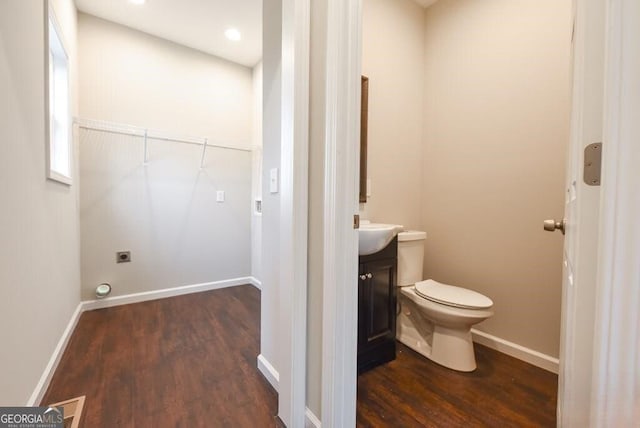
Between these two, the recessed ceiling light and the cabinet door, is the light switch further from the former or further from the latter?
the recessed ceiling light

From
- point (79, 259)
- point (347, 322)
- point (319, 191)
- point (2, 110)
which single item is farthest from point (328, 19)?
point (79, 259)

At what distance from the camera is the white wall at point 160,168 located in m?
2.39

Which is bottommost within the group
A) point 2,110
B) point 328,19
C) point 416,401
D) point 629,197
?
point 416,401

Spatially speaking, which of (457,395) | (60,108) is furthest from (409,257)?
(60,108)

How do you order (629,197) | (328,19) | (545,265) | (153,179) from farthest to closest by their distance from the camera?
(153,179), (545,265), (328,19), (629,197)

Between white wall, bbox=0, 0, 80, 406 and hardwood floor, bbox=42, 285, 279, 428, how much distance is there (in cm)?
24

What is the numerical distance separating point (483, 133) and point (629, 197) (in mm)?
1739

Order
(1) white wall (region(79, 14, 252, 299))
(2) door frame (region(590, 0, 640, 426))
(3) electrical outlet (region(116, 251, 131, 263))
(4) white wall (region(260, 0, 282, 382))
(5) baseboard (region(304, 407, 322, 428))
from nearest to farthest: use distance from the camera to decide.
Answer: (2) door frame (region(590, 0, 640, 426))
(5) baseboard (region(304, 407, 322, 428))
(4) white wall (region(260, 0, 282, 382))
(1) white wall (region(79, 14, 252, 299))
(3) electrical outlet (region(116, 251, 131, 263))

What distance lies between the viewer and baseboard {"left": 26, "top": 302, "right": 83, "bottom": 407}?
124 cm

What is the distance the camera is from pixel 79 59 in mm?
2311

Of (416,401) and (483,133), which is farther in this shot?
(483,133)

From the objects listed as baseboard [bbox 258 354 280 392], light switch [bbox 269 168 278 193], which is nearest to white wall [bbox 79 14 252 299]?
baseboard [bbox 258 354 280 392]

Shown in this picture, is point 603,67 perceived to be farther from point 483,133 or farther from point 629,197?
point 483,133

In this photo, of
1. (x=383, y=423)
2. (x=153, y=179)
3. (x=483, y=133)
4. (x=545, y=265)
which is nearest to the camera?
(x=383, y=423)
